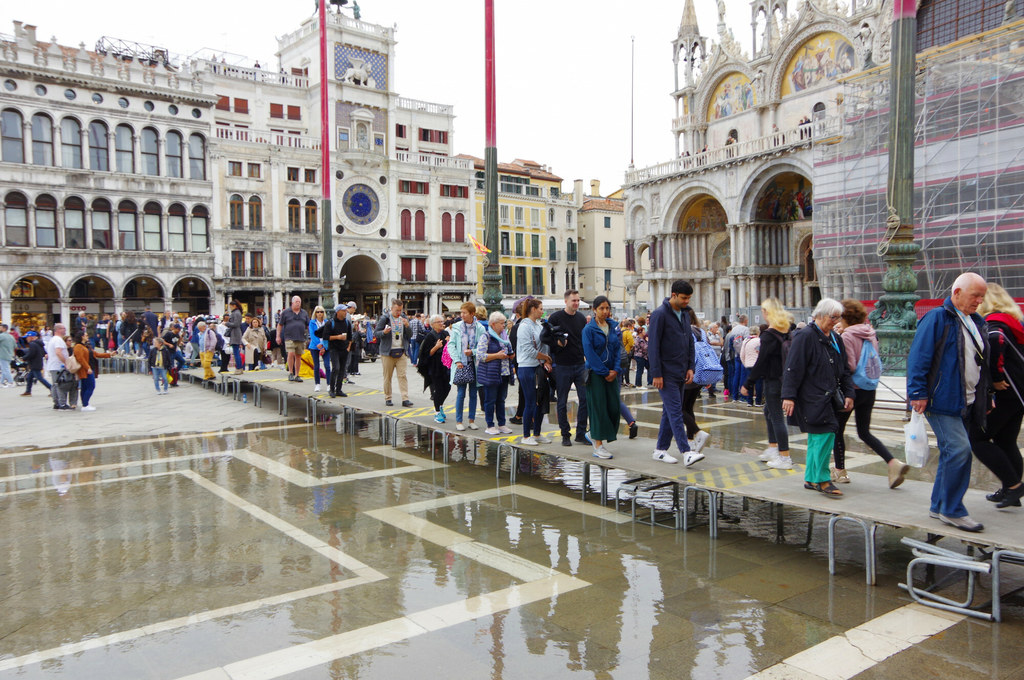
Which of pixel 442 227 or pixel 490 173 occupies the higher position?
pixel 442 227

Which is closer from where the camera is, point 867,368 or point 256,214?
Result: point 867,368

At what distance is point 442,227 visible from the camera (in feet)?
166

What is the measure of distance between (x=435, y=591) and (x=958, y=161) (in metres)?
21.6

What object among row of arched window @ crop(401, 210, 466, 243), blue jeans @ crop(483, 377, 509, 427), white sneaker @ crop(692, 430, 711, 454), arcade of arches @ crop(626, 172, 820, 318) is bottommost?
white sneaker @ crop(692, 430, 711, 454)

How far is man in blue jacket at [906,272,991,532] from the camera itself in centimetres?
522

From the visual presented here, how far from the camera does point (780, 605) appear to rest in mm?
4941

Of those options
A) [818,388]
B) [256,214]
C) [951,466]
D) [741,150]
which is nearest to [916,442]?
[951,466]

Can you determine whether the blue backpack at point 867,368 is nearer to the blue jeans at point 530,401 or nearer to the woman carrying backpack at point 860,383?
the woman carrying backpack at point 860,383

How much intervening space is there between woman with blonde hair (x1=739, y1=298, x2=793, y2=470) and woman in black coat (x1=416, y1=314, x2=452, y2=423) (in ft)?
14.4

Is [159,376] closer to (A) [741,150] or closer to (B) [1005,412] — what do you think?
(B) [1005,412]

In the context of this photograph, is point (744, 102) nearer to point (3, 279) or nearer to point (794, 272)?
point (794, 272)

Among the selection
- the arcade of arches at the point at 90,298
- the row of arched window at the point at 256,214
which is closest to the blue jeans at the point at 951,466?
the arcade of arches at the point at 90,298

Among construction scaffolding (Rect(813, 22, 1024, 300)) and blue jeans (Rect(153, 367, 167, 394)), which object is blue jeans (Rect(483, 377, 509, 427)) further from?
construction scaffolding (Rect(813, 22, 1024, 300))

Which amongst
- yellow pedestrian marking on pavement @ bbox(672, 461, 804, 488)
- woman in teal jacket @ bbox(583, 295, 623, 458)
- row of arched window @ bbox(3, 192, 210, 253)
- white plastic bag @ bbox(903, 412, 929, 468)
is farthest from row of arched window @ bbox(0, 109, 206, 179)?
white plastic bag @ bbox(903, 412, 929, 468)
